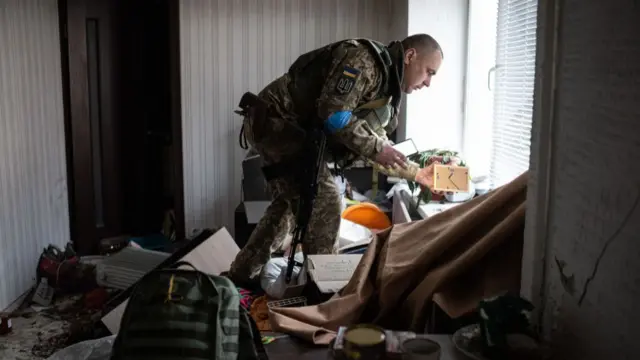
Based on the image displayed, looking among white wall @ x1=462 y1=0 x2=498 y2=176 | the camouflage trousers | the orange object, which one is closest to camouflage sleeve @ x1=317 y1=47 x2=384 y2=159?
the camouflage trousers

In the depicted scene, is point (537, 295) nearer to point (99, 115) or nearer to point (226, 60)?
point (226, 60)

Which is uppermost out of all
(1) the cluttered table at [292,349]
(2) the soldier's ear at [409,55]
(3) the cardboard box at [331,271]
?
(2) the soldier's ear at [409,55]

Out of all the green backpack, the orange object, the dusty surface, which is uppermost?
the green backpack

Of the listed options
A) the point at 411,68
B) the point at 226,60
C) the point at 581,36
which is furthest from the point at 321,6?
the point at 581,36

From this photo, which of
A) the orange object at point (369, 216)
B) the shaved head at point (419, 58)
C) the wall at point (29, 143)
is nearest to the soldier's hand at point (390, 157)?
the shaved head at point (419, 58)

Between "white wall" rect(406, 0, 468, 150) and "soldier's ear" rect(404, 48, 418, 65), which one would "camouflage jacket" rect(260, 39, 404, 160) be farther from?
"white wall" rect(406, 0, 468, 150)

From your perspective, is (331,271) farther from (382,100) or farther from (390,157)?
(382,100)

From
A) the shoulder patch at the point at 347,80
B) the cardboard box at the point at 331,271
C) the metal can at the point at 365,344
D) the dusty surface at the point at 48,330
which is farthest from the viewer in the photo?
the dusty surface at the point at 48,330

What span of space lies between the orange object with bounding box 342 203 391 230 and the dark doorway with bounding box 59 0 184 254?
1444 millimetres

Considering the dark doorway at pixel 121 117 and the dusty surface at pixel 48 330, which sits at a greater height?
the dark doorway at pixel 121 117

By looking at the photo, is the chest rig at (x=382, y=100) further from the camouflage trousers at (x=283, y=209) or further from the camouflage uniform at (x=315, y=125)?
the camouflage trousers at (x=283, y=209)

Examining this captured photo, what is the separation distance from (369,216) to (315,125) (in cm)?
84

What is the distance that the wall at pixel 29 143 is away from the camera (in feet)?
11.1

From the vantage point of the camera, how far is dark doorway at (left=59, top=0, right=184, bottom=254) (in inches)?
168
